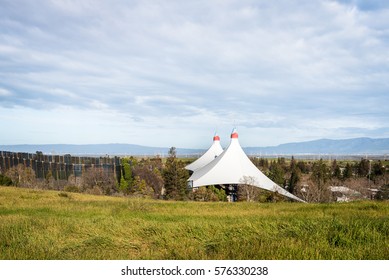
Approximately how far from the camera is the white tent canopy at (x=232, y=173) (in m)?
32.4

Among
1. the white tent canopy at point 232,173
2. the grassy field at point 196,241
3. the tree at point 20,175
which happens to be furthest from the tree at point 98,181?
the grassy field at point 196,241

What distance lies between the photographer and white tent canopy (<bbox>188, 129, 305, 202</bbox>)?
32406mm

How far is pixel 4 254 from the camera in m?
4.38

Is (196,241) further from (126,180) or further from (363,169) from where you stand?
(363,169)

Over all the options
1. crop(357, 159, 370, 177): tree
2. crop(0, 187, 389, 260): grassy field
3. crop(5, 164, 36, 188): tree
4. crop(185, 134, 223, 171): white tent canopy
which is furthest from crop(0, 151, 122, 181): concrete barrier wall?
crop(0, 187, 389, 260): grassy field

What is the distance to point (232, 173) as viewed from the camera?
3394 cm

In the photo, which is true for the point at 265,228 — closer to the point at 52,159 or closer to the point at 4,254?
the point at 4,254

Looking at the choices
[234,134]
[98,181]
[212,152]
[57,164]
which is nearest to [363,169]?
[212,152]

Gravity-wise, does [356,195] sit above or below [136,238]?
below

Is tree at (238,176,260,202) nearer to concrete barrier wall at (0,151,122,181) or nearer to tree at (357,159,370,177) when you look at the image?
concrete barrier wall at (0,151,122,181)

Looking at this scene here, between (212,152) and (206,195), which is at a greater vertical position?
(212,152)

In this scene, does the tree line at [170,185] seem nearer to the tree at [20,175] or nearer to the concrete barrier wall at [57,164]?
the tree at [20,175]
